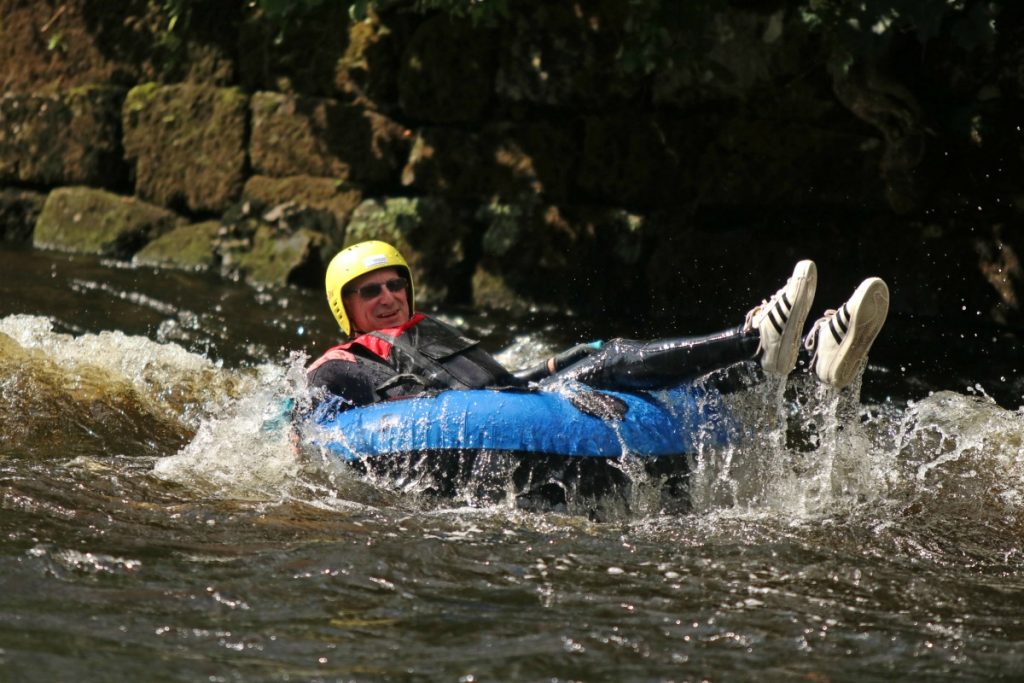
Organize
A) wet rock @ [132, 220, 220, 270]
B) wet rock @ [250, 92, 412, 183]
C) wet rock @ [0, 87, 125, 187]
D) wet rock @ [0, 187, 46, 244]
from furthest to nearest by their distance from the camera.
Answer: wet rock @ [0, 187, 46, 244], wet rock @ [0, 87, 125, 187], wet rock @ [132, 220, 220, 270], wet rock @ [250, 92, 412, 183]

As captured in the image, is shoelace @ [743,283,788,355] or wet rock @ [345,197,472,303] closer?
shoelace @ [743,283,788,355]

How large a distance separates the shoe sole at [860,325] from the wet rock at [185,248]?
6.36m

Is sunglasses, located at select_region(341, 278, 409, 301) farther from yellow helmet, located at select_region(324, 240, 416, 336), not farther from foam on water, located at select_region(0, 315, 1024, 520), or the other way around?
foam on water, located at select_region(0, 315, 1024, 520)

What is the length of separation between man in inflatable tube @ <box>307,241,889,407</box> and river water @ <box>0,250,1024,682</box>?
0.27m

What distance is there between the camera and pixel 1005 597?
13.1ft

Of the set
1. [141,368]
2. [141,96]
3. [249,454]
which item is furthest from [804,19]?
[141,96]

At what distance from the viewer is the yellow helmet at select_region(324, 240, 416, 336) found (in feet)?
18.4

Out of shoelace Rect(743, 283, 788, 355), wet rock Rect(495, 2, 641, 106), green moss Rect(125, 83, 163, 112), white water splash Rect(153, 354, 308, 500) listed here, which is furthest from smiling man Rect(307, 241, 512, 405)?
green moss Rect(125, 83, 163, 112)

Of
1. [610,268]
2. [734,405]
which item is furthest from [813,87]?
[734,405]

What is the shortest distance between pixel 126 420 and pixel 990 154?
497 centimetres

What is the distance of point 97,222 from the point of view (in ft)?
34.8

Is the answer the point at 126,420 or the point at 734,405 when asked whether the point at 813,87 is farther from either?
the point at 126,420

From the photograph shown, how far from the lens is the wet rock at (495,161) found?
29.7 feet

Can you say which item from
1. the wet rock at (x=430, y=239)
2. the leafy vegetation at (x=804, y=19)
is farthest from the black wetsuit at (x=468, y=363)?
the wet rock at (x=430, y=239)
